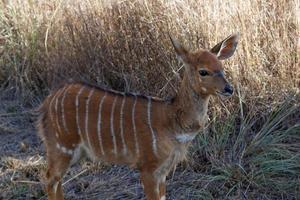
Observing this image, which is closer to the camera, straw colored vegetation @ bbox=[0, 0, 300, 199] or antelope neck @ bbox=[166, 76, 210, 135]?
antelope neck @ bbox=[166, 76, 210, 135]

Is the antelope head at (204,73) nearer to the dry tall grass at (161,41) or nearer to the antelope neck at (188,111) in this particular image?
the antelope neck at (188,111)

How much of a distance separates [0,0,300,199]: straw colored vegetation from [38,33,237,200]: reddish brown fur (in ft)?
1.78

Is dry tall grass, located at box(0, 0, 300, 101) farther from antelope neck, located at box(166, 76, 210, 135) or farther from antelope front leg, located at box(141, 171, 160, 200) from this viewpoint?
antelope front leg, located at box(141, 171, 160, 200)

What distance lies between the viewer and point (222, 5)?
15.6 ft

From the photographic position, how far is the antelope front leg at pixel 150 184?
3.56 metres

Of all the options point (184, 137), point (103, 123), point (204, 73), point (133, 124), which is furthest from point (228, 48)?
point (103, 123)

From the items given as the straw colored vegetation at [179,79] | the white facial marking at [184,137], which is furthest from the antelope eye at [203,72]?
the straw colored vegetation at [179,79]

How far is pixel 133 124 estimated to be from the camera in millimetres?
3658

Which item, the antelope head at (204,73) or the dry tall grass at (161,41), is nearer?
the antelope head at (204,73)

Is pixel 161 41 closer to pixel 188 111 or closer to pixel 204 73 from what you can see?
pixel 188 111

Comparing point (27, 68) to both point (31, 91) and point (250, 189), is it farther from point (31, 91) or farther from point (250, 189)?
point (250, 189)

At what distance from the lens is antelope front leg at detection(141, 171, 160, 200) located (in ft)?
11.7

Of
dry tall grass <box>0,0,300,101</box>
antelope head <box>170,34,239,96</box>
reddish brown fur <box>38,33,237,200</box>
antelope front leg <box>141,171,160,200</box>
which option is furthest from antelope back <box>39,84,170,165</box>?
dry tall grass <box>0,0,300,101</box>

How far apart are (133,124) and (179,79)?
1.01 m
